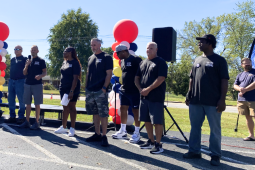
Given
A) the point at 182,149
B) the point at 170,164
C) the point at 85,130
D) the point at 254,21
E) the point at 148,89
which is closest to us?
the point at 170,164

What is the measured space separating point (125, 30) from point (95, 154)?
3.53 m

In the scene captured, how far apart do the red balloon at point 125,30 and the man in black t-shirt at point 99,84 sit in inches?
60.8

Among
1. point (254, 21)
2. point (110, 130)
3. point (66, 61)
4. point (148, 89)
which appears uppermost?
point (254, 21)

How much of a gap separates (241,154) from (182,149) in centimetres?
105

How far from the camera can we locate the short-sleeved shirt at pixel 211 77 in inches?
142

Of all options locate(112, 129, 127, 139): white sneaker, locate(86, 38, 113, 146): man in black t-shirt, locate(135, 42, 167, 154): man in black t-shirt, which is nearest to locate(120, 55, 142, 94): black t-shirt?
locate(86, 38, 113, 146): man in black t-shirt

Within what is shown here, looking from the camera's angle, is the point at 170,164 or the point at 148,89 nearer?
the point at 170,164

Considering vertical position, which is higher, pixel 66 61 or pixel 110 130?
pixel 66 61

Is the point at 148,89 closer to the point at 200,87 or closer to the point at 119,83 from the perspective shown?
the point at 200,87

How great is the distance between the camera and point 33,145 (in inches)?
171

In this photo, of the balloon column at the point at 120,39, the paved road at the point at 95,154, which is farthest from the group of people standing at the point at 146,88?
the balloon column at the point at 120,39

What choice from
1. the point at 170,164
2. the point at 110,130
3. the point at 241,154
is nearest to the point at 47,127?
the point at 110,130

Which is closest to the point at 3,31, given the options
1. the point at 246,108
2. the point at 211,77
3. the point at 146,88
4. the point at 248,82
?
the point at 146,88

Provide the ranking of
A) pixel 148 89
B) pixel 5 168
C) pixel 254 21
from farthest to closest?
pixel 254 21 → pixel 148 89 → pixel 5 168
